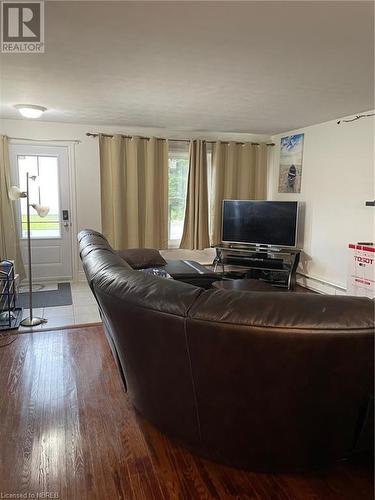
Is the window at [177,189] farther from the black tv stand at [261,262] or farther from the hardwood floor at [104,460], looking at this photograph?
the hardwood floor at [104,460]

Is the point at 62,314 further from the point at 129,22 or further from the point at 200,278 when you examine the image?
the point at 129,22

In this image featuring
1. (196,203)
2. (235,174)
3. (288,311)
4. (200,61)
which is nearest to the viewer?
(288,311)

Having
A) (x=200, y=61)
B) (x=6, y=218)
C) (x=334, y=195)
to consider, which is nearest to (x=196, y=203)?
(x=334, y=195)

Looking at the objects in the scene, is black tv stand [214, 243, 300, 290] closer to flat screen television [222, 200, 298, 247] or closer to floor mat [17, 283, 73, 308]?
flat screen television [222, 200, 298, 247]

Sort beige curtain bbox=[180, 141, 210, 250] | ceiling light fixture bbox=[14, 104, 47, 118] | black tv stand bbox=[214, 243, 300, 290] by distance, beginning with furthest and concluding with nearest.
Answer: beige curtain bbox=[180, 141, 210, 250]
black tv stand bbox=[214, 243, 300, 290]
ceiling light fixture bbox=[14, 104, 47, 118]

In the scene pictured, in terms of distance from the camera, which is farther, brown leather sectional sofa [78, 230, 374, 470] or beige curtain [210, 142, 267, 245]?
beige curtain [210, 142, 267, 245]

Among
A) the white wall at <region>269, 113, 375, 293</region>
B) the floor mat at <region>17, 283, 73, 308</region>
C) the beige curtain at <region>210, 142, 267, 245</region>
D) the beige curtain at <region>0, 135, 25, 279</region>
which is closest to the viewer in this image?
the white wall at <region>269, 113, 375, 293</region>

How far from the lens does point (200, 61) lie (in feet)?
7.94

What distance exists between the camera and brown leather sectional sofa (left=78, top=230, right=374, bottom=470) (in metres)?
1.26

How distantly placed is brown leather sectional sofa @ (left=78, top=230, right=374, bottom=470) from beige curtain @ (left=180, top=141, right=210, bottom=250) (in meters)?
3.80

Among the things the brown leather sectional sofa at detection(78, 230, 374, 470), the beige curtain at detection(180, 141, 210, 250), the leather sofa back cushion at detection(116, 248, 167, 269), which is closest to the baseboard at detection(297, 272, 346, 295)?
the beige curtain at detection(180, 141, 210, 250)

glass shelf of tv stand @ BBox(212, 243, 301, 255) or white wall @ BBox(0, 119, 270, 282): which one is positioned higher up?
white wall @ BBox(0, 119, 270, 282)

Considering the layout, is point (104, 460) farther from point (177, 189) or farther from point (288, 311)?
point (177, 189)

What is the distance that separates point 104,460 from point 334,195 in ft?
12.9
